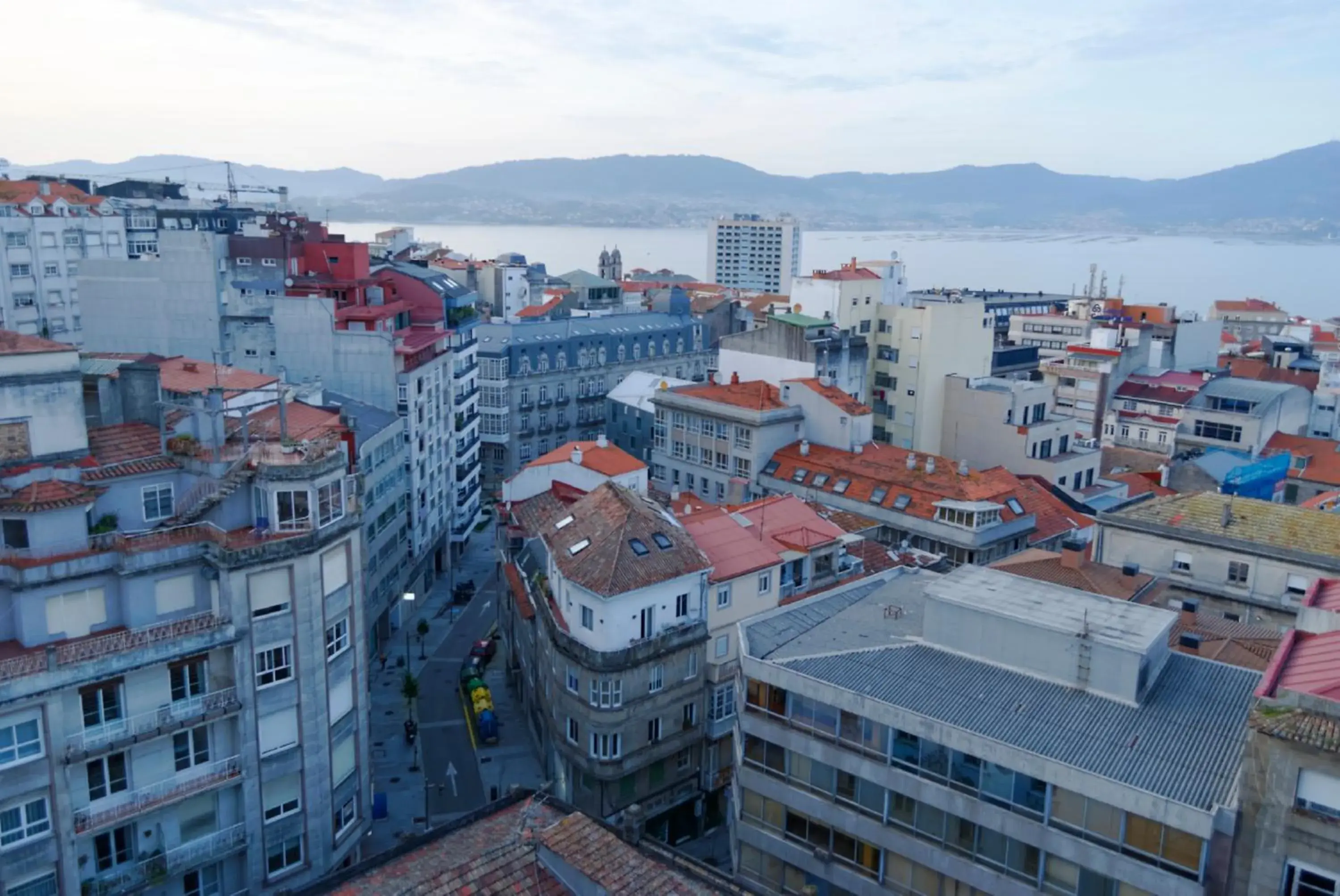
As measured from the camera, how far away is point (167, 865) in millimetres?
26906

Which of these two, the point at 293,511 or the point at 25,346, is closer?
the point at 25,346

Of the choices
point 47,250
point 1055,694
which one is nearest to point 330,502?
point 1055,694

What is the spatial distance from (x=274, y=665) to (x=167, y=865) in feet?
19.0

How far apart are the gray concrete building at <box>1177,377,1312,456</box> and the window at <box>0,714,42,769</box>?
7530 centimetres

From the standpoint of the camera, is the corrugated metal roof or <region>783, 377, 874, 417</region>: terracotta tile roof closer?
the corrugated metal roof

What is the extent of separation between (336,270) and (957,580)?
162ft

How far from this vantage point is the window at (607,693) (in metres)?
34.7

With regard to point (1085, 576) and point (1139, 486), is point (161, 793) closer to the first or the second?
point (1085, 576)

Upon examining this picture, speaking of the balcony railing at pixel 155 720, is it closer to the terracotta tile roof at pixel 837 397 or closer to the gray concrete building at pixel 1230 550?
the gray concrete building at pixel 1230 550

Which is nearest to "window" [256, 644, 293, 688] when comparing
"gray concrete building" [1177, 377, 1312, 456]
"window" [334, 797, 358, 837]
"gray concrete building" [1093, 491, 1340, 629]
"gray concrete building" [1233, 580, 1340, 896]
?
"window" [334, 797, 358, 837]

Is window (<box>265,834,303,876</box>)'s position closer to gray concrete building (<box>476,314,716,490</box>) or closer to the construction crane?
gray concrete building (<box>476,314,716,490</box>)

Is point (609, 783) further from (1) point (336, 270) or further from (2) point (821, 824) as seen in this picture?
(1) point (336, 270)

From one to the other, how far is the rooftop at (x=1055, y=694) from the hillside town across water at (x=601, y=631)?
0.12 meters

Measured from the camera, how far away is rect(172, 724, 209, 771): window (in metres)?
27.1
